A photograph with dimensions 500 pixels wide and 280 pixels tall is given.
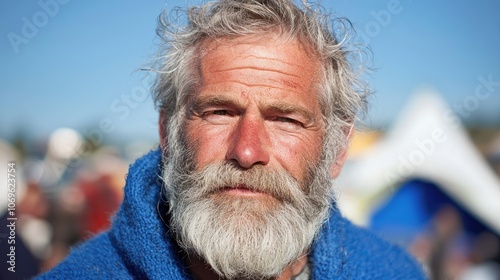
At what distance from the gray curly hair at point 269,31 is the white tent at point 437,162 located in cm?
320

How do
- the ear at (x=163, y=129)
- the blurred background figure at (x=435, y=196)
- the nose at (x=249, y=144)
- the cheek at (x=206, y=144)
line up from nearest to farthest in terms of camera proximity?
the nose at (x=249, y=144)
the cheek at (x=206, y=144)
the ear at (x=163, y=129)
the blurred background figure at (x=435, y=196)

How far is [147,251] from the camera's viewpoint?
1824 millimetres

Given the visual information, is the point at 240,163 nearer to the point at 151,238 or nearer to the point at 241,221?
the point at 241,221

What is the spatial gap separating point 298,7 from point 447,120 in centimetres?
381

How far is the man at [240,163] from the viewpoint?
5.86 feet

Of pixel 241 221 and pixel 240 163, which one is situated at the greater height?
pixel 240 163

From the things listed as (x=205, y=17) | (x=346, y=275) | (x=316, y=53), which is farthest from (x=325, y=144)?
(x=205, y=17)

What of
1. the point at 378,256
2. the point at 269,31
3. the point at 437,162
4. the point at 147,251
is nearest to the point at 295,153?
the point at 269,31

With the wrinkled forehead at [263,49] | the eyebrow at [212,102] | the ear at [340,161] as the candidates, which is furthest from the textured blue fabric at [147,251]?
the wrinkled forehead at [263,49]

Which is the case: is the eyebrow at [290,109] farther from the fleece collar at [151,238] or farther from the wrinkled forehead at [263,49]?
the fleece collar at [151,238]

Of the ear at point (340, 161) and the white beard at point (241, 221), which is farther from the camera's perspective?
the ear at point (340, 161)

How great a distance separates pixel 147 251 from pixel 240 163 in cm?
42

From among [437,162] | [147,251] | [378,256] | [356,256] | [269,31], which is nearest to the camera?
[147,251]

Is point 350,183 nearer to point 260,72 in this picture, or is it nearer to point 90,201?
point 90,201
